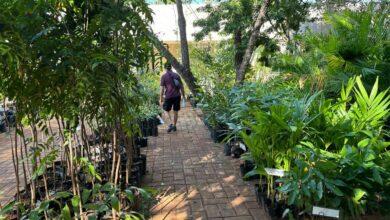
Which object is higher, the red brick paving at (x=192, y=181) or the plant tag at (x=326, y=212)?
the plant tag at (x=326, y=212)

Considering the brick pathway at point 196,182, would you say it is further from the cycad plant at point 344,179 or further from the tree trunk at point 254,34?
the tree trunk at point 254,34

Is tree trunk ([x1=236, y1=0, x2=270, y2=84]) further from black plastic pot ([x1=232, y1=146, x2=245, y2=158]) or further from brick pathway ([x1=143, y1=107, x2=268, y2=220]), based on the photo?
black plastic pot ([x1=232, y1=146, x2=245, y2=158])

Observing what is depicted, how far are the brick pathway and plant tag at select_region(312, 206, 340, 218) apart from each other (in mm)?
724

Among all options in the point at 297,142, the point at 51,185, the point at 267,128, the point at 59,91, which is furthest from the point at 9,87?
the point at 297,142

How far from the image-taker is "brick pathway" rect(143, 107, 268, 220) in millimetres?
3172

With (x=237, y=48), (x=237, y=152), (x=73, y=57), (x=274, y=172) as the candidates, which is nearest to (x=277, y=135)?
(x=274, y=172)

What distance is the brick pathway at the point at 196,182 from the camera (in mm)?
3172

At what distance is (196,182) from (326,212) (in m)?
1.83

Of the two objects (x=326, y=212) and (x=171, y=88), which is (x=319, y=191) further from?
(x=171, y=88)

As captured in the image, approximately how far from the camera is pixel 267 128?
2.86 meters

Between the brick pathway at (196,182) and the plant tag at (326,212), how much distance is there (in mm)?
724

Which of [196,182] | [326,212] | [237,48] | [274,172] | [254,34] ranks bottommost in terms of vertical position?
[196,182]

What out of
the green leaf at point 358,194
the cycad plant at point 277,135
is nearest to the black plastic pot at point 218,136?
the cycad plant at point 277,135

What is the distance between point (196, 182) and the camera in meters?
3.95
